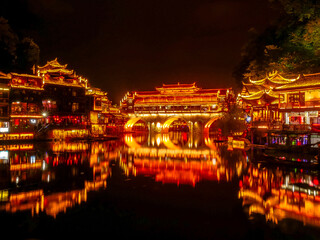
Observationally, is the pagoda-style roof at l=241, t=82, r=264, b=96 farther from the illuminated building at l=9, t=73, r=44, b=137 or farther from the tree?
the tree

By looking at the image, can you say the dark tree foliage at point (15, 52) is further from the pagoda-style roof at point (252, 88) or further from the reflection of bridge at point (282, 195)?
the reflection of bridge at point (282, 195)

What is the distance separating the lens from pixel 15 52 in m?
39.4

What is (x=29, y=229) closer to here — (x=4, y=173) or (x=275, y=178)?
(x=4, y=173)

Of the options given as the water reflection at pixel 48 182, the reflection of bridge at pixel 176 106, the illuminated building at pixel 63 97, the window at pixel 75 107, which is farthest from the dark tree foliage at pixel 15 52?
the reflection of bridge at pixel 176 106

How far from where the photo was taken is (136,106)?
64.4m

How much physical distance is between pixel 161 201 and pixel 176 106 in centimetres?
5214

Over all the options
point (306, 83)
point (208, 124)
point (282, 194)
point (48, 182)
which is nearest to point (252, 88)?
point (306, 83)

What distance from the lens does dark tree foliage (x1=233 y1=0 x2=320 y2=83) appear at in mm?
22297

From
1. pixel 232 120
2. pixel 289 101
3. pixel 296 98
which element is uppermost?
pixel 296 98

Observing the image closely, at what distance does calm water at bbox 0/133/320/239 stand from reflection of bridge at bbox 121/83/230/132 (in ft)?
137

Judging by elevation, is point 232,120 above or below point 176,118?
below

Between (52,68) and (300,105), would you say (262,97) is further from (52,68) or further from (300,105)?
(52,68)

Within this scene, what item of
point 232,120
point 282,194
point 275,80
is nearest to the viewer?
point 282,194

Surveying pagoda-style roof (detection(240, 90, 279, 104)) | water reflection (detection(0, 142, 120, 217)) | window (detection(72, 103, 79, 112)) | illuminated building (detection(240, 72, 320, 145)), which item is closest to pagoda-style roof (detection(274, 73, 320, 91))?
illuminated building (detection(240, 72, 320, 145))
